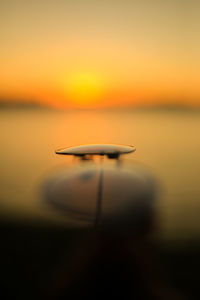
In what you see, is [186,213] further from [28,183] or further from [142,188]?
[28,183]

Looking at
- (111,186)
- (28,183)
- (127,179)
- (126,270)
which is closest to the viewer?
(126,270)

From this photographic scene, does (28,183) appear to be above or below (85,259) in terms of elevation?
above

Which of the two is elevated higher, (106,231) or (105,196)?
(105,196)

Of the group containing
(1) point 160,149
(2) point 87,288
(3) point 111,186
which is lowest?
(2) point 87,288

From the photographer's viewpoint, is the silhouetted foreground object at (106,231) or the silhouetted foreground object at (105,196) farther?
the silhouetted foreground object at (105,196)

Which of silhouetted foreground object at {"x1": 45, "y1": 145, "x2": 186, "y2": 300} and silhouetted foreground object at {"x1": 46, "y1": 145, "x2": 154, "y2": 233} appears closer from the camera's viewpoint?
silhouetted foreground object at {"x1": 45, "y1": 145, "x2": 186, "y2": 300}

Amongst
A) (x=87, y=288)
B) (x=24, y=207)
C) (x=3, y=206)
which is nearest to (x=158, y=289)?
(x=87, y=288)

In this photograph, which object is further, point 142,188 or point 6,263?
point 142,188

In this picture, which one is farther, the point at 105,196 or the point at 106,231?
the point at 105,196
